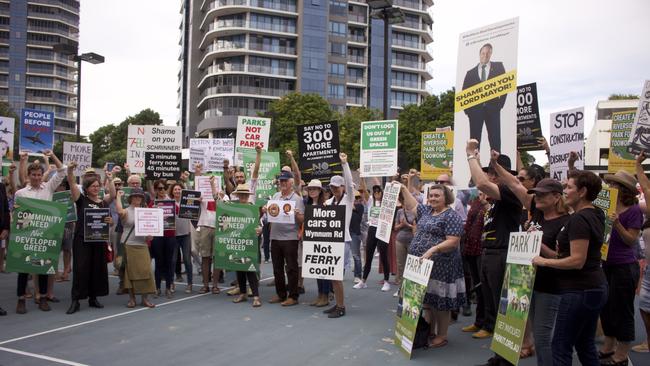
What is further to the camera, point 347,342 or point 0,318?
point 0,318

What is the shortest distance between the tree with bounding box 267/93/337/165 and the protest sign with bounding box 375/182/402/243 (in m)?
38.8

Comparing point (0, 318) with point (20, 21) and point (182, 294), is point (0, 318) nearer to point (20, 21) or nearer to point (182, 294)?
point (182, 294)

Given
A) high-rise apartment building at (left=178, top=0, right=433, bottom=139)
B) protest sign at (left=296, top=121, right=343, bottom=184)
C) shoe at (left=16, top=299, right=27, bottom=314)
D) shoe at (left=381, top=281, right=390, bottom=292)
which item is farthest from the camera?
high-rise apartment building at (left=178, top=0, right=433, bottom=139)

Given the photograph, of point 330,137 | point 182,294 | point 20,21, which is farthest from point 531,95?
point 20,21

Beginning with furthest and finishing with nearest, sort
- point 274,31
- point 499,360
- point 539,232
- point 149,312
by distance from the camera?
point 274,31 < point 149,312 < point 499,360 < point 539,232

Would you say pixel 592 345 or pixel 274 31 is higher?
pixel 274 31

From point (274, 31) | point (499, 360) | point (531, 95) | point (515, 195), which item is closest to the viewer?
point (499, 360)

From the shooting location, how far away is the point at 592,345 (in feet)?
14.5

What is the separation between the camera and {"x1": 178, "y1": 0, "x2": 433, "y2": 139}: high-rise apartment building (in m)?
66.1

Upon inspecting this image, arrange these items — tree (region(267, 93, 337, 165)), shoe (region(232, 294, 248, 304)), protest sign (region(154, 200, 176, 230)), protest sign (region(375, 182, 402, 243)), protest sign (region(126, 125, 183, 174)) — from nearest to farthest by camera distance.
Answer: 1. protest sign (region(375, 182, 402, 243))
2. shoe (region(232, 294, 248, 304))
3. protest sign (region(154, 200, 176, 230))
4. protest sign (region(126, 125, 183, 174))
5. tree (region(267, 93, 337, 165))

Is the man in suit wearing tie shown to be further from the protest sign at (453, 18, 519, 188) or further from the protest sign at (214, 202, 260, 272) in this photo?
the protest sign at (214, 202, 260, 272)

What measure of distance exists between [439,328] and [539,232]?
99.0 inches

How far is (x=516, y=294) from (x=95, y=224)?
6423mm

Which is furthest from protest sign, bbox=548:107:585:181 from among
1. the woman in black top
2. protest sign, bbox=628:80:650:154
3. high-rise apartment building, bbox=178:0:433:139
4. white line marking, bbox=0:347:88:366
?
high-rise apartment building, bbox=178:0:433:139
